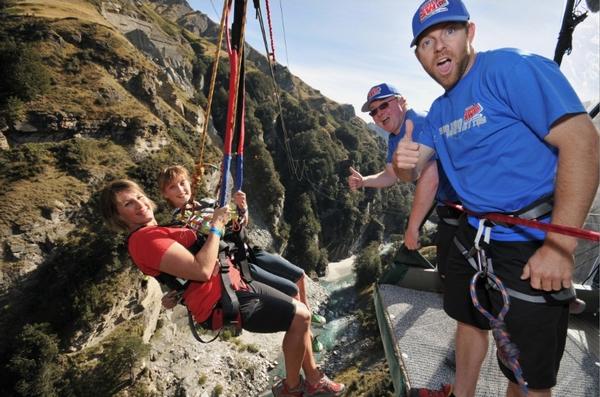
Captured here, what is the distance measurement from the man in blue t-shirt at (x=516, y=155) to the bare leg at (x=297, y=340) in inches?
69.1

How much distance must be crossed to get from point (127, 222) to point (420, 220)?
2928 mm

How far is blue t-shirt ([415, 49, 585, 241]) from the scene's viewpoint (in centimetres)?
173

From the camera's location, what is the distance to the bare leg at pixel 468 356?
2.74 m

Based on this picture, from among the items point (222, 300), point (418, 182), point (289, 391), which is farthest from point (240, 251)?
point (418, 182)

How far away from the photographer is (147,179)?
97.7 ft

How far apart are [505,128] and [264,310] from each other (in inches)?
105

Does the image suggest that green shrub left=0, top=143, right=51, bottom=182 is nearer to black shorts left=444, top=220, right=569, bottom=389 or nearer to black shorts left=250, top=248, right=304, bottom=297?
black shorts left=250, top=248, right=304, bottom=297

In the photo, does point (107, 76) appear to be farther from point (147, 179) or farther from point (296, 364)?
point (296, 364)

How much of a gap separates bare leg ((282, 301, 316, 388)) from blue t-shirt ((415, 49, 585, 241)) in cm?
208

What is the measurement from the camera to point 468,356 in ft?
9.20

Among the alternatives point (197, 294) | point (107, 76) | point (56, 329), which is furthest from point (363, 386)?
point (107, 76)

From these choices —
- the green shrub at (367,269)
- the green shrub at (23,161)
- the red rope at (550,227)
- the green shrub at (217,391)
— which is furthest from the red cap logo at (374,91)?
the green shrub at (367,269)

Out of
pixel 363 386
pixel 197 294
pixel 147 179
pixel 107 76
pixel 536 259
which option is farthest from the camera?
pixel 107 76

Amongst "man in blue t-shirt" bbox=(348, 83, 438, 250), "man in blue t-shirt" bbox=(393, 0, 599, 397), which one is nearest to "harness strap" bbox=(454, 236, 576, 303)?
"man in blue t-shirt" bbox=(393, 0, 599, 397)
